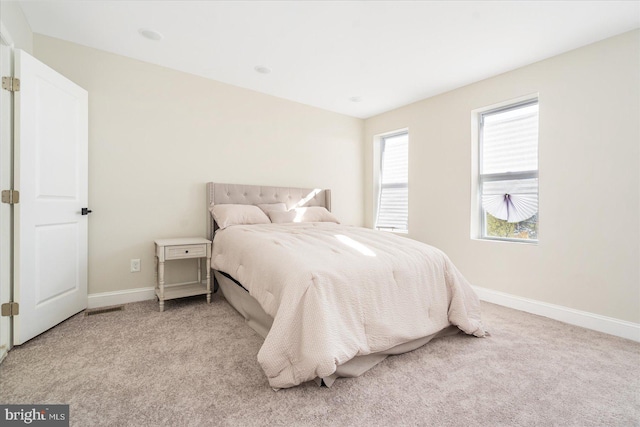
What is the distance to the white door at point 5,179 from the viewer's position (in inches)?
75.2

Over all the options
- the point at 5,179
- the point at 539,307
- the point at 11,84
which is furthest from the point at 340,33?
the point at 539,307

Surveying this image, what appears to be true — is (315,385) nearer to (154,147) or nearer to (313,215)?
(313,215)

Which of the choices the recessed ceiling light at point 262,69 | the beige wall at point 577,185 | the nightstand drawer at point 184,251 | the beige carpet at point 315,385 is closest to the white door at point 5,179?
the beige carpet at point 315,385

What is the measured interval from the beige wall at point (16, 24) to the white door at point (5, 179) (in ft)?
0.51

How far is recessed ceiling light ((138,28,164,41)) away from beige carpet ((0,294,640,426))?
2489mm

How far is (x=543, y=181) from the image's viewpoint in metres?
2.82

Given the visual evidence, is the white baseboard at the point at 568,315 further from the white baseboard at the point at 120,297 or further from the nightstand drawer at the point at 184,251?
the white baseboard at the point at 120,297

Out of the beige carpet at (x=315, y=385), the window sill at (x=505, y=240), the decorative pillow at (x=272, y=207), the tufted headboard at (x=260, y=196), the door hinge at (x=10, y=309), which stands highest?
the tufted headboard at (x=260, y=196)

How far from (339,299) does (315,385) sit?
48cm

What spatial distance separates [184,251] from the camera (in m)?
2.79

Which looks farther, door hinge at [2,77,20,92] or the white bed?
door hinge at [2,77,20,92]

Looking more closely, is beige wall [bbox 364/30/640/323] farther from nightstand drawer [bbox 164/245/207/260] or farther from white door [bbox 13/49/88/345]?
white door [bbox 13/49/88/345]

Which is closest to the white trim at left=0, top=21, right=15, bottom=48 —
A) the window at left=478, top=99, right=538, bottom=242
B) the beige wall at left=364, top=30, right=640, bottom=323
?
the beige wall at left=364, top=30, right=640, bottom=323

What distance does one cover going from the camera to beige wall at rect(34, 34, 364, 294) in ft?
9.16
